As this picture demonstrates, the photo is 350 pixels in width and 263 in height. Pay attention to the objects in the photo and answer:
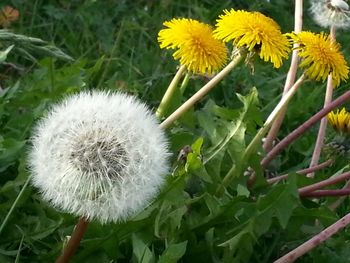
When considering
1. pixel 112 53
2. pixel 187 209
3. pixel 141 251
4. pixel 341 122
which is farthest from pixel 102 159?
pixel 112 53

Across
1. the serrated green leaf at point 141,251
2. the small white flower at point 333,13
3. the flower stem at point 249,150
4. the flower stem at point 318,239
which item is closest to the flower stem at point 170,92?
the flower stem at point 249,150

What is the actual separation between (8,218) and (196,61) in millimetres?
557

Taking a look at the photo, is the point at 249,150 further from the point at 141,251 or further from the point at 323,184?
the point at 141,251

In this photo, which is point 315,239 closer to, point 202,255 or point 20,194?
point 202,255

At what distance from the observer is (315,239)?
1965 millimetres

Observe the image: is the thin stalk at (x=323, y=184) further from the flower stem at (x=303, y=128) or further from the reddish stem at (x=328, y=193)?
the flower stem at (x=303, y=128)

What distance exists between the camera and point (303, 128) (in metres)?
2.18

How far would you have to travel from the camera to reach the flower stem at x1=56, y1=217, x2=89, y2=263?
5.51 feet

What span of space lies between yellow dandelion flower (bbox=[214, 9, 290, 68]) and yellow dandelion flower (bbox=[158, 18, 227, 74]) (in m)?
0.03

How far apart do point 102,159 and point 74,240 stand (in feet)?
0.80

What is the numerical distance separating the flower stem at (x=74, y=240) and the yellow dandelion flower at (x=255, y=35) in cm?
59

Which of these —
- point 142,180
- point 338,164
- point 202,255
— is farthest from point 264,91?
point 142,180

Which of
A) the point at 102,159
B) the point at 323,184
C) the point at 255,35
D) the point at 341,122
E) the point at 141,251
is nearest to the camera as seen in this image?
the point at 102,159

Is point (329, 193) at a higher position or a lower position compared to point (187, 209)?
higher
